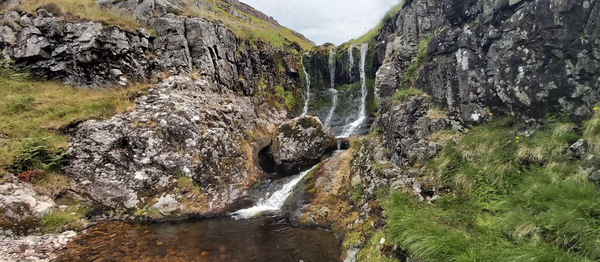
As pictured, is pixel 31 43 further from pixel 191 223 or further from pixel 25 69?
pixel 191 223

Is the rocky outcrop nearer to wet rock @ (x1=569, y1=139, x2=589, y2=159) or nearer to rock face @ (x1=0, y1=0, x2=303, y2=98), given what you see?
wet rock @ (x1=569, y1=139, x2=589, y2=159)

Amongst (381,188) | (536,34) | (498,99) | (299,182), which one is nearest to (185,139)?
(299,182)

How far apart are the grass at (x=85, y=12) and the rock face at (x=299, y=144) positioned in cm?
1197

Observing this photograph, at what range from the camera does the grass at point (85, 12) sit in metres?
14.7

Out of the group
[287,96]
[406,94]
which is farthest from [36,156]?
[287,96]

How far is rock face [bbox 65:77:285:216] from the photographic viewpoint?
1085cm

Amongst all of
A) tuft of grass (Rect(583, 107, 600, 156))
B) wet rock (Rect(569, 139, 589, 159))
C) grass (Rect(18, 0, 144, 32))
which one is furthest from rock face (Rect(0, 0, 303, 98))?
tuft of grass (Rect(583, 107, 600, 156))

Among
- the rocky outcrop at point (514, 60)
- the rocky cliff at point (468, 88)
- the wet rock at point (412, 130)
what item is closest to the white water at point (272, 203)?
the rocky cliff at point (468, 88)

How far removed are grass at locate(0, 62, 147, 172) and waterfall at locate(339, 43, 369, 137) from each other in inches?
570

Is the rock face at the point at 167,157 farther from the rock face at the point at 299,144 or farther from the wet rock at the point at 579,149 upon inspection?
the wet rock at the point at 579,149

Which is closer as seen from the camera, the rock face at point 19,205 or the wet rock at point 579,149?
the wet rock at point 579,149

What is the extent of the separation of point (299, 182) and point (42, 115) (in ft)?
42.3

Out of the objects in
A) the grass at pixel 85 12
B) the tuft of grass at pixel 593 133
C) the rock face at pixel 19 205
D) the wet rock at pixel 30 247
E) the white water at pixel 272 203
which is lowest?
the white water at pixel 272 203

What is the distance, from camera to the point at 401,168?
8.70 metres
